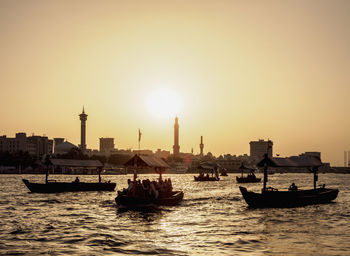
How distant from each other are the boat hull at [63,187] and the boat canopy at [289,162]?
31124 millimetres

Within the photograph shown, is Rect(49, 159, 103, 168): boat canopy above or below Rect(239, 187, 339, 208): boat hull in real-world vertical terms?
above

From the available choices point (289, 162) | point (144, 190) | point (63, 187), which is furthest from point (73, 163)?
point (289, 162)

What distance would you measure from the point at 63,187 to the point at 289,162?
3334cm

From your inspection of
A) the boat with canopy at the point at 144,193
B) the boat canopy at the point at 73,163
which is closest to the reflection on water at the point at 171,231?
the boat with canopy at the point at 144,193

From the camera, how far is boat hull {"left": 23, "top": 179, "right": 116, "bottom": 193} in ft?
208

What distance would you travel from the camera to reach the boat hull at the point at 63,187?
63.3 metres

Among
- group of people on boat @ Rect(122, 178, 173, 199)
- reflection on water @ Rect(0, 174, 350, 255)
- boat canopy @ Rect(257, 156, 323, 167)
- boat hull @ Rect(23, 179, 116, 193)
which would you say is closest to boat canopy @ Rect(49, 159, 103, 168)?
boat hull @ Rect(23, 179, 116, 193)

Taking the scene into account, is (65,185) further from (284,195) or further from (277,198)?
(284,195)

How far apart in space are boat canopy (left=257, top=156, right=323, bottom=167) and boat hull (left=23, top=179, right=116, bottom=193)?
31124 mm

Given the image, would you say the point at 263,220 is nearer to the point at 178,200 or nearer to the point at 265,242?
the point at 265,242

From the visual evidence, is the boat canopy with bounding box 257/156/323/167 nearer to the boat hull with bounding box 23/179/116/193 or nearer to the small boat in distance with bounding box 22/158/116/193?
the small boat in distance with bounding box 22/158/116/193

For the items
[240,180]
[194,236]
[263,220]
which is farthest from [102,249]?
[240,180]

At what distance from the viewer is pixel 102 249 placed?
896 inches

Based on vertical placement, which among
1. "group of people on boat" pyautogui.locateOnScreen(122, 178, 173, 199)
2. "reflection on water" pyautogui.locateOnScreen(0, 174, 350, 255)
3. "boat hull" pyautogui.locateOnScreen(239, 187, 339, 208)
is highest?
"group of people on boat" pyautogui.locateOnScreen(122, 178, 173, 199)
